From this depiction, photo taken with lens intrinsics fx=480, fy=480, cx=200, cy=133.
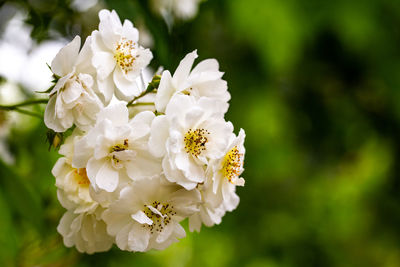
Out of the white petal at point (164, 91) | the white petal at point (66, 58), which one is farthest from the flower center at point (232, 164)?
the white petal at point (66, 58)

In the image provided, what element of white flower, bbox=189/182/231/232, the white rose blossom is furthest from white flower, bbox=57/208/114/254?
white flower, bbox=189/182/231/232

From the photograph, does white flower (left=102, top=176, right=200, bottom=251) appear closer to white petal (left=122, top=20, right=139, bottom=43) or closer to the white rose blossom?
the white rose blossom

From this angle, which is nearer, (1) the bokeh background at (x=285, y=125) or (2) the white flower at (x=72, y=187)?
(2) the white flower at (x=72, y=187)

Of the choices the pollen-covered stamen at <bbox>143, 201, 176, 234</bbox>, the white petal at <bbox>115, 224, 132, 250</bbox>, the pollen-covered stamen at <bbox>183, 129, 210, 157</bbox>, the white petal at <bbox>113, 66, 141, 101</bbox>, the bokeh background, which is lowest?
the bokeh background

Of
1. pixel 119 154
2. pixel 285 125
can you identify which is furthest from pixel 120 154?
pixel 285 125

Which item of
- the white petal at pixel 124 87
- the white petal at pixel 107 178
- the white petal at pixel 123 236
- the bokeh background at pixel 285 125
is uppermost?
the white petal at pixel 124 87

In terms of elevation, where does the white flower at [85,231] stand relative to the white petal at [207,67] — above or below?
below

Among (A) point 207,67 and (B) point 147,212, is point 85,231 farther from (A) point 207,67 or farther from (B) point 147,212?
(A) point 207,67

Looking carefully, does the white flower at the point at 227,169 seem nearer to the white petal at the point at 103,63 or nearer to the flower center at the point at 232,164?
the flower center at the point at 232,164
